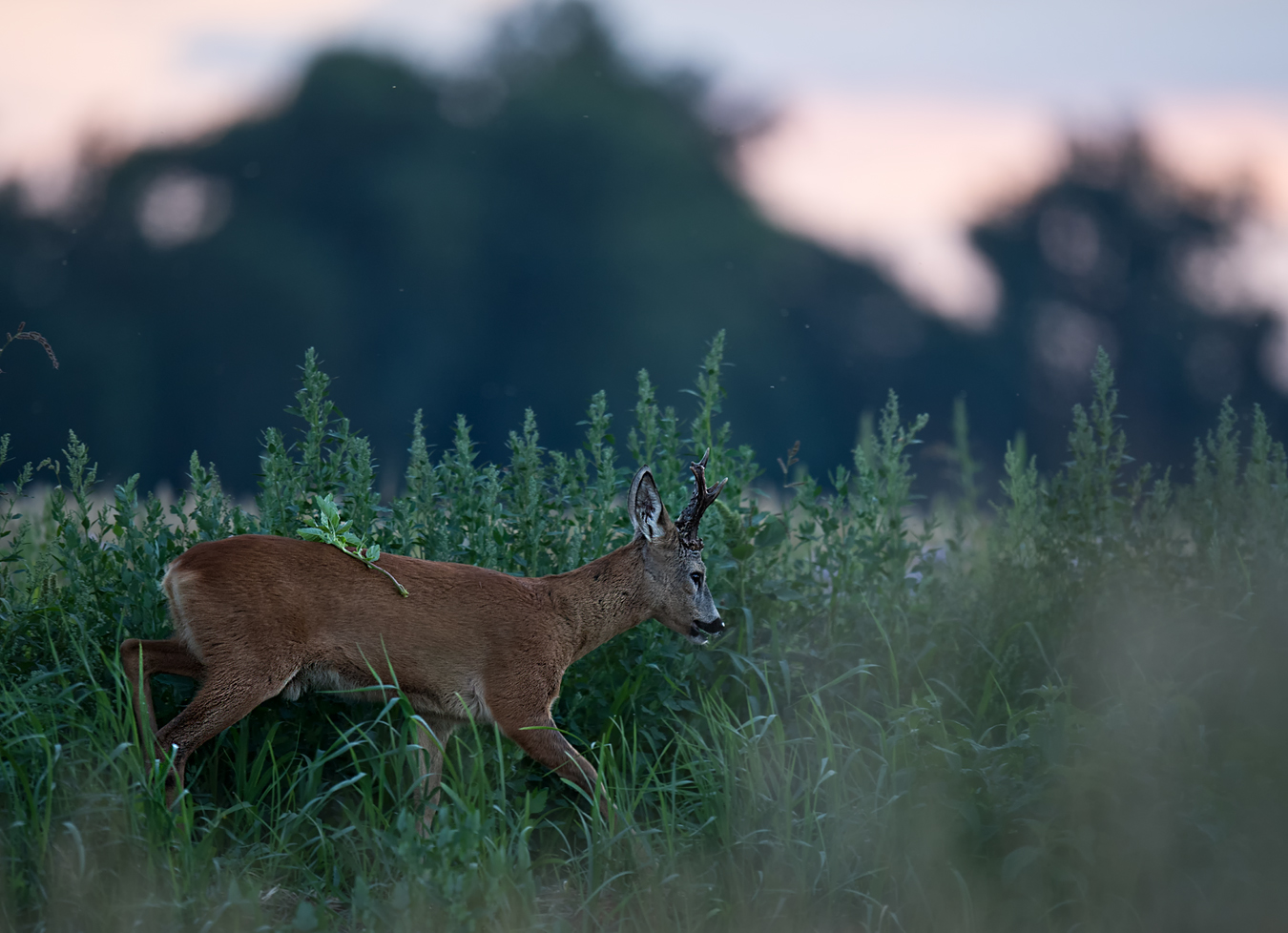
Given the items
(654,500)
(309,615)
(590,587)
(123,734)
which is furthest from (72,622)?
(654,500)

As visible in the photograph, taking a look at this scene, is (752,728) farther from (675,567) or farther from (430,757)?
(430,757)

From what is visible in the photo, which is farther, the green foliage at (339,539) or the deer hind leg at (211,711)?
the green foliage at (339,539)

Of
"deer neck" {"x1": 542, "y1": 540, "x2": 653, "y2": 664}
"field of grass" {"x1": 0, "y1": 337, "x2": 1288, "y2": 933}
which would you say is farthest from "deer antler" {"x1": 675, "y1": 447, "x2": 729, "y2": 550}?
"field of grass" {"x1": 0, "y1": 337, "x2": 1288, "y2": 933}

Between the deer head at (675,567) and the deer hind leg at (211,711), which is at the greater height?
the deer head at (675,567)

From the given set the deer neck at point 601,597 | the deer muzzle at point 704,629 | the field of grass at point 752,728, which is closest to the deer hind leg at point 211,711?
the field of grass at point 752,728

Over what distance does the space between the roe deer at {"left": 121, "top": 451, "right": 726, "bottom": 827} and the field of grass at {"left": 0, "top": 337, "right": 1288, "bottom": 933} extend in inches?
7.2

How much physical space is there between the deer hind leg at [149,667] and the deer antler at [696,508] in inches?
75.4

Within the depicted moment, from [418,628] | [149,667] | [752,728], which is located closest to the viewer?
[149,667]

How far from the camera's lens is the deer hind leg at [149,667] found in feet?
12.5

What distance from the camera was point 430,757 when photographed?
14.5 feet

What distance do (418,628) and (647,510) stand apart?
105cm

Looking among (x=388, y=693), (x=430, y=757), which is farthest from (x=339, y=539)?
(x=430, y=757)

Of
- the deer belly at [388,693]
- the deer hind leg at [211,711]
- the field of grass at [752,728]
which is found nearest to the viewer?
the field of grass at [752,728]

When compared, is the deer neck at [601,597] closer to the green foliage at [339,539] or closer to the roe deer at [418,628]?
the roe deer at [418,628]
